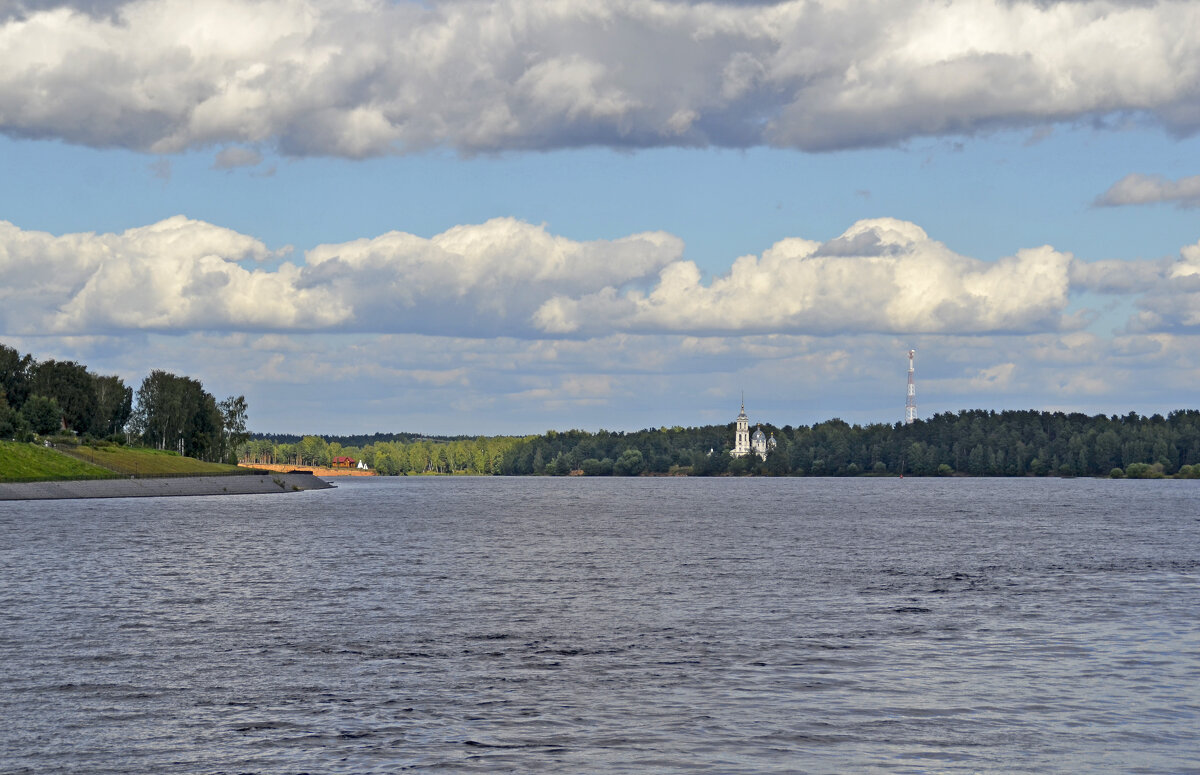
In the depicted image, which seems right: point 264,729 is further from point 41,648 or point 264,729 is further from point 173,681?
point 41,648

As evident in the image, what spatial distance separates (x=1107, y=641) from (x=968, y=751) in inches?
822

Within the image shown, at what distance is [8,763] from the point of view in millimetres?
27734

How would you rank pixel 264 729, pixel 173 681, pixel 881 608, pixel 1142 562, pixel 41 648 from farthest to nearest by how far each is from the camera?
1. pixel 1142 562
2. pixel 881 608
3. pixel 41 648
4. pixel 173 681
5. pixel 264 729

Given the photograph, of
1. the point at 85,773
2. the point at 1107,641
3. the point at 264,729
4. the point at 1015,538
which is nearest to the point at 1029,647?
the point at 1107,641

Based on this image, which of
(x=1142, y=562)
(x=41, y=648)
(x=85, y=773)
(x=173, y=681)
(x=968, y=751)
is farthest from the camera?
(x=1142, y=562)

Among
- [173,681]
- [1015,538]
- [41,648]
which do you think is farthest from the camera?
[1015,538]

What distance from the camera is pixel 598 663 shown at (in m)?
42.0

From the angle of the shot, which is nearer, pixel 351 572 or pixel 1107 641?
pixel 1107 641

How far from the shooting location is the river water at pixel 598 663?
96.2 feet

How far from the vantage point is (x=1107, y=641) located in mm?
47031

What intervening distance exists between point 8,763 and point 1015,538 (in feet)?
348

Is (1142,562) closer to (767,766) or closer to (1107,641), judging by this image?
(1107,641)

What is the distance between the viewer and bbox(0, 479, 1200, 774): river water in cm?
2933

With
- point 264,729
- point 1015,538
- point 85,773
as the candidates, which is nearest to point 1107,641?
point 264,729
